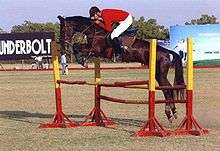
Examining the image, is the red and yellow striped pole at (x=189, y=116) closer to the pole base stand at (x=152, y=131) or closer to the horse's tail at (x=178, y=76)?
the pole base stand at (x=152, y=131)

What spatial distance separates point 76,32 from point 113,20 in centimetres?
95

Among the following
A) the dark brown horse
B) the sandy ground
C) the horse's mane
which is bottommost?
the sandy ground

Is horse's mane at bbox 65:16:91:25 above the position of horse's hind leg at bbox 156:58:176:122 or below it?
above

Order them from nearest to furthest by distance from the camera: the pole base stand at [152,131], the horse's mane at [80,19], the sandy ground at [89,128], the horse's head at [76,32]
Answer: the sandy ground at [89,128] → the pole base stand at [152,131] → the horse's head at [76,32] → the horse's mane at [80,19]

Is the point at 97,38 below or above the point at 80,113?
above

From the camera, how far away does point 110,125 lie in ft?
44.8

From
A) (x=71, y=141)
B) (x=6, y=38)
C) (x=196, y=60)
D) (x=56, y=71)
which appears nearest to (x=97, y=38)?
(x=56, y=71)

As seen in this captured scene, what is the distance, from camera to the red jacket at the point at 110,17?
13078mm

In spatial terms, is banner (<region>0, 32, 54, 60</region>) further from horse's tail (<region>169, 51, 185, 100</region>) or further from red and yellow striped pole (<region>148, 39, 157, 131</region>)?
red and yellow striped pole (<region>148, 39, 157, 131</region>)

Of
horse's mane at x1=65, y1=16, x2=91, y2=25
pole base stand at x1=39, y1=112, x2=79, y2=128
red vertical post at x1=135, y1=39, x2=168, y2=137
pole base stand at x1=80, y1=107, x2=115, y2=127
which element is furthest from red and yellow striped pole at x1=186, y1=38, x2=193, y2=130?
pole base stand at x1=39, y1=112, x2=79, y2=128

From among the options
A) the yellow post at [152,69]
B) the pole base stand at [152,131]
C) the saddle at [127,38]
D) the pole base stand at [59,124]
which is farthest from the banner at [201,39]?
the pole base stand at [152,131]

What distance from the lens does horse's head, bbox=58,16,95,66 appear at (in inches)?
530

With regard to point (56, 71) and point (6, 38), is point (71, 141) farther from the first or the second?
point (6, 38)

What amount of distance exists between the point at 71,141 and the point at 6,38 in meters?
42.0
